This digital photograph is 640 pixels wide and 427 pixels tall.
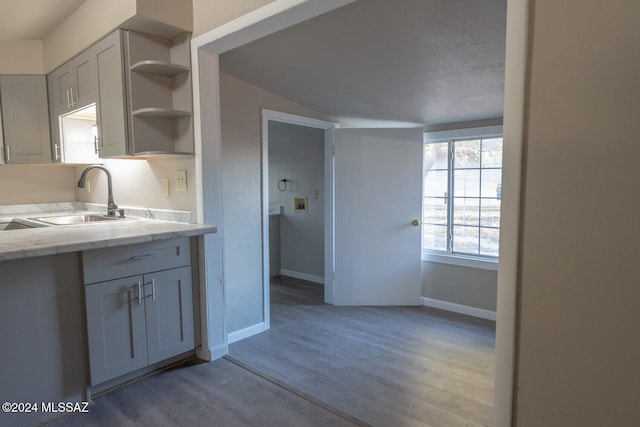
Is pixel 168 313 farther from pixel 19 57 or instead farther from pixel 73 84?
pixel 19 57

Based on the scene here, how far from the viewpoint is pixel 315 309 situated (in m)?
3.75

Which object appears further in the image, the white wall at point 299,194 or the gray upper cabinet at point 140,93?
the white wall at point 299,194

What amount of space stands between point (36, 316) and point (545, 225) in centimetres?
220

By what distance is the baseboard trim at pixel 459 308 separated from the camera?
11.4 ft

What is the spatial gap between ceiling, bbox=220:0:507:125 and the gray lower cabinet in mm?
1418

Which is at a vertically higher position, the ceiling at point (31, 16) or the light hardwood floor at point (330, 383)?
the ceiling at point (31, 16)

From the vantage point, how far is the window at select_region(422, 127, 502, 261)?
11.3ft

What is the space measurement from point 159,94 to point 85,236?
1.07 meters

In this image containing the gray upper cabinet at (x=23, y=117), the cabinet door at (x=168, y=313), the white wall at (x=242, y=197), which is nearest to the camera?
the cabinet door at (x=168, y=313)

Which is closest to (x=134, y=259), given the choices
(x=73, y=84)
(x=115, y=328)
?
(x=115, y=328)

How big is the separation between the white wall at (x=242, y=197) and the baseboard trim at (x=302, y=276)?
1.61m

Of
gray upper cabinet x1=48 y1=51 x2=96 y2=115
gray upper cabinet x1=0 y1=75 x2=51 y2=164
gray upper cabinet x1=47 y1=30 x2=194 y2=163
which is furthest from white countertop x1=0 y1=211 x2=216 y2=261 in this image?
gray upper cabinet x1=0 y1=75 x2=51 y2=164

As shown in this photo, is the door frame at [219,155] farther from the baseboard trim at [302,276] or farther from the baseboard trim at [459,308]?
the baseboard trim at [302,276]

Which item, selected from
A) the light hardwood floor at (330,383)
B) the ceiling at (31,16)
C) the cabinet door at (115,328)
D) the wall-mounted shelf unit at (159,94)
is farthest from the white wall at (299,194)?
the cabinet door at (115,328)
